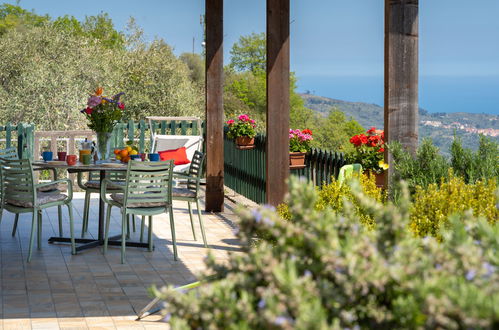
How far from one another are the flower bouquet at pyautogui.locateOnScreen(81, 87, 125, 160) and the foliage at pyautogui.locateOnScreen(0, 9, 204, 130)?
1335 cm

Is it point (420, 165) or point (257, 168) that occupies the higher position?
point (420, 165)

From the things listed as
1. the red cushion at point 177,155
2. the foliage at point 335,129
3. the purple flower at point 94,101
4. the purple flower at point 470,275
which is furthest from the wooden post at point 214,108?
the foliage at point 335,129

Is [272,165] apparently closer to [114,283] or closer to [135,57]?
[114,283]

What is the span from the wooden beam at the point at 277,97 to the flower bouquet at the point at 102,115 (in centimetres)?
133

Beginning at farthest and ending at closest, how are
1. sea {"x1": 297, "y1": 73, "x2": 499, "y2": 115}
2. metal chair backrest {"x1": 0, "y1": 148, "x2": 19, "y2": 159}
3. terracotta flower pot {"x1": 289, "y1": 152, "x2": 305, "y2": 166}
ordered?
sea {"x1": 297, "y1": 73, "x2": 499, "y2": 115} → terracotta flower pot {"x1": 289, "y1": 152, "x2": 305, "y2": 166} → metal chair backrest {"x1": 0, "y1": 148, "x2": 19, "y2": 159}

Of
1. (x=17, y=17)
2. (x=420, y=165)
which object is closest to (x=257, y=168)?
(x=420, y=165)

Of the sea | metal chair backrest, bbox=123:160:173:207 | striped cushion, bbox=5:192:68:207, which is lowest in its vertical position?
striped cushion, bbox=5:192:68:207

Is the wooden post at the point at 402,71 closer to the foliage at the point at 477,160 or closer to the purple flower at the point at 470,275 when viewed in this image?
the foliage at the point at 477,160

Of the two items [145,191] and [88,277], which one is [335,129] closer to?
[145,191]

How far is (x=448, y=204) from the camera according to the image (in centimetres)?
319

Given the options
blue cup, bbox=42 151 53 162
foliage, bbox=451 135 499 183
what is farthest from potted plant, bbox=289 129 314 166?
foliage, bbox=451 135 499 183

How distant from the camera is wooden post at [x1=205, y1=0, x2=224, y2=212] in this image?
7246 millimetres

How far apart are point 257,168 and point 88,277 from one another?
3603 millimetres

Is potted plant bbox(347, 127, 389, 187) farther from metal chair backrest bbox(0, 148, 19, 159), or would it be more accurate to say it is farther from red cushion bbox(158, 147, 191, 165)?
red cushion bbox(158, 147, 191, 165)
